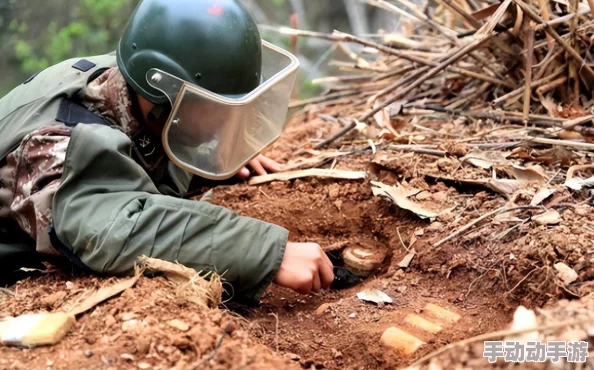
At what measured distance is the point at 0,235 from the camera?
206 cm

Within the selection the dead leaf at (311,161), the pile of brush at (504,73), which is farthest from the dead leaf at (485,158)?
the dead leaf at (311,161)

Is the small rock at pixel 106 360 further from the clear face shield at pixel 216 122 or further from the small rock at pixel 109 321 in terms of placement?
the clear face shield at pixel 216 122

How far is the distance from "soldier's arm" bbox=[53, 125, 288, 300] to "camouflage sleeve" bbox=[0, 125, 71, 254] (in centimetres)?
5

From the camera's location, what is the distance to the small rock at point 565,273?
167 cm

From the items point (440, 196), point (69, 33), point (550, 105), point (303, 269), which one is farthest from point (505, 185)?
point (69, 33)

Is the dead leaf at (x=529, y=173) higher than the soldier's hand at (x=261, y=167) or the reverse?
higher

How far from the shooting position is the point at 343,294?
219 centimetres

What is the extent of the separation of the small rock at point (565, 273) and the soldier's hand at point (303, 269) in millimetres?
638

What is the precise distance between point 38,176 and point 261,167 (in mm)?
1110

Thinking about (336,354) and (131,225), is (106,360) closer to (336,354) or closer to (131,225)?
(131,225)

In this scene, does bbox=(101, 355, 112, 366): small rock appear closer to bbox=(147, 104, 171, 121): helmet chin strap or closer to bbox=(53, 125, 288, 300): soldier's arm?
bbox=(53, 125, 288, 300): soldier's arm

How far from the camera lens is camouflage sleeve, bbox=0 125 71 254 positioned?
175 centimetres

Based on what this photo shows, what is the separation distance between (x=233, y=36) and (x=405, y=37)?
6.84 feet

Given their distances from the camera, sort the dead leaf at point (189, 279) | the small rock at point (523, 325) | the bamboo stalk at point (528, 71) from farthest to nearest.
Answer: the bamboo stalk at point (528, 71) < the dead leaf at point (189, 279) < the small rock at point (523, 325)
